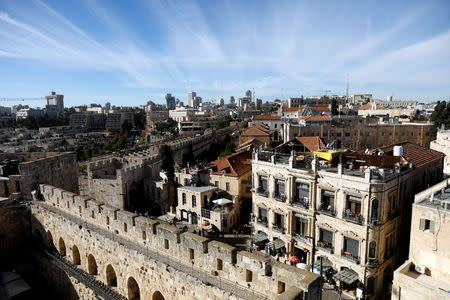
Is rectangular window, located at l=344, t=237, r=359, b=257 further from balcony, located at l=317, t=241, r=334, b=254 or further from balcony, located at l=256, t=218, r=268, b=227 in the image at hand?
balcony, located at l=256, t=218, r=268, b=227

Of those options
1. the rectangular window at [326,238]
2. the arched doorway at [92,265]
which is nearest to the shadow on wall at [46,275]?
the arched doorway at [92,265]

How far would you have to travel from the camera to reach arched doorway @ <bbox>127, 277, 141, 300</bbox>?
15.3m

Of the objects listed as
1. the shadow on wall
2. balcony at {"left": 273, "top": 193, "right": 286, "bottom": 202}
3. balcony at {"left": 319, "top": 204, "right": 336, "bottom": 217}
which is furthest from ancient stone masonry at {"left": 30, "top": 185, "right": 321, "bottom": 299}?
balcony at {"left": 273, "top": 193, "right": 286, "bottom": 202}

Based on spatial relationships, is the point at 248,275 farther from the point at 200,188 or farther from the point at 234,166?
the point at 234,166

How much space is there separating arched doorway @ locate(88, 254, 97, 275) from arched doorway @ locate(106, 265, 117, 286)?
1.77 metres

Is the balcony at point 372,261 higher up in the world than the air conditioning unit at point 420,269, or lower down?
lower down

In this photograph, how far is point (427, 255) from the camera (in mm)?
16172

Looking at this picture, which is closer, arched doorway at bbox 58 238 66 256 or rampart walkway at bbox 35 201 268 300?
rampart walkway at bbox 35 201 268 300

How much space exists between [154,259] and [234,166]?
22.2 meters

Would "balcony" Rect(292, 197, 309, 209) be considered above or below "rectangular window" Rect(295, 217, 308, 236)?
above

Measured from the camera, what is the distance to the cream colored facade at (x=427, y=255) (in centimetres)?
1468

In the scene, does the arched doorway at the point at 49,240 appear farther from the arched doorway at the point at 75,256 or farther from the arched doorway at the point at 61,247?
the arched doorway at the point at 75,256

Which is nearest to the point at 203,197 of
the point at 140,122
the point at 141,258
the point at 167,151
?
the point at 167,151

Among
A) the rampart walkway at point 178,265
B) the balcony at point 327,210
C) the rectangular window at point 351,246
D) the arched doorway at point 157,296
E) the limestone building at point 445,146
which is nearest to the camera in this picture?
the rampart walkway at point 178,265
